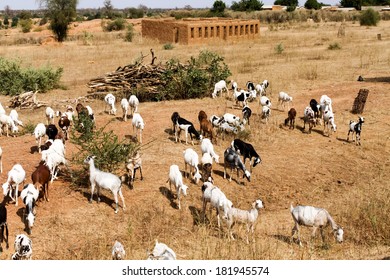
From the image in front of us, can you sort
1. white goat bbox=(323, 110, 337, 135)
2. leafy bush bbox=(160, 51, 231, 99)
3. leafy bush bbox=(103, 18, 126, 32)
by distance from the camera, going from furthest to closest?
leafy bush bbox=(103, 18, 126, 32) → leafy bush bbox=(160, 51, 231, 99) → white goat bbox=(323, 110, 337, 135)

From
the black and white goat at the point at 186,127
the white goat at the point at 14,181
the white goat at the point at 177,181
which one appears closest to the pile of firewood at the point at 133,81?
the black and white goat at the point at 186,127

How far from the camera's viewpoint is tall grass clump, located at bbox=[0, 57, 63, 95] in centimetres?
2175

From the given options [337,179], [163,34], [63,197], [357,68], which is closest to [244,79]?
[357,68]

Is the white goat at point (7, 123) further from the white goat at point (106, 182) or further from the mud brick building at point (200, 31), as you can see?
the mud brick building at point (200, 31)

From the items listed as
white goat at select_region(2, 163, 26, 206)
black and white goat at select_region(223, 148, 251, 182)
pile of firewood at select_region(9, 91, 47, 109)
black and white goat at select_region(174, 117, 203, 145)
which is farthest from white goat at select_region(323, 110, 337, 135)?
pile of firewood at select_region(9, 91, 47, 109)

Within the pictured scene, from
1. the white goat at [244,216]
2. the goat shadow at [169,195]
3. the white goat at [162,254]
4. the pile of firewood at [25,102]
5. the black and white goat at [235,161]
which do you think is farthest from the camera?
the pile of firewood at [25,102]

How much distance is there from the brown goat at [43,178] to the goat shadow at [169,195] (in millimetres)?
2424

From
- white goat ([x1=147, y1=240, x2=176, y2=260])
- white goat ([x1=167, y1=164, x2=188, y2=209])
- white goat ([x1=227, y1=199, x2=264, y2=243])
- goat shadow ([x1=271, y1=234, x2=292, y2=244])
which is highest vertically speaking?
white goat ([x1=147, y1=240, x2=176, y2=260])

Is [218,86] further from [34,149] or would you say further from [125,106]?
[34,149]

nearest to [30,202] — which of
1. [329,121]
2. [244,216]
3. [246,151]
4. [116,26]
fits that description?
[244,216]

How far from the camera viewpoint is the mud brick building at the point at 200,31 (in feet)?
127

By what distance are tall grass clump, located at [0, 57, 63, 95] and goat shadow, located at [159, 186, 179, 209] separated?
1238cm

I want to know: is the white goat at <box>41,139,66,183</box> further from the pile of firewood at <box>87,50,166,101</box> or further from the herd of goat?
the pile of firewood at <box>87,50,166,101</box>

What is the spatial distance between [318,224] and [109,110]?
10920 mm
